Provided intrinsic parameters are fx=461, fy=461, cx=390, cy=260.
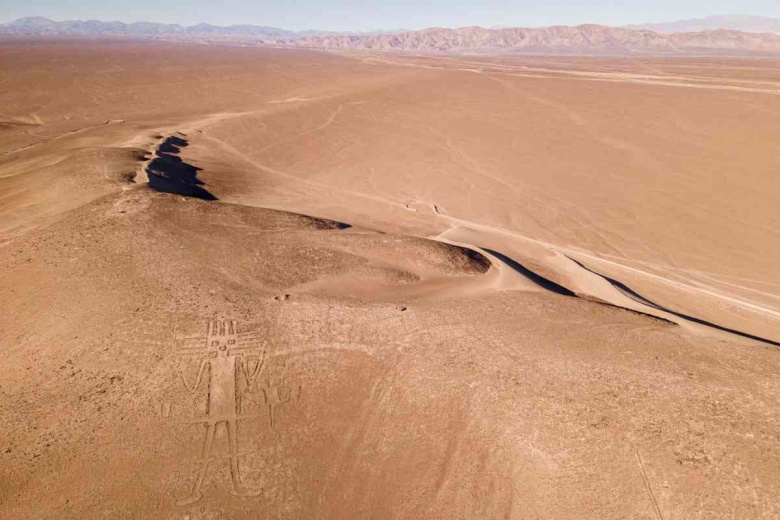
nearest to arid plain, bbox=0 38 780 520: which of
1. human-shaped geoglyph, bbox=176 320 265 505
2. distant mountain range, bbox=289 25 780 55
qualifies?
human-shaped geoglyph, bbox=176 320 265 505

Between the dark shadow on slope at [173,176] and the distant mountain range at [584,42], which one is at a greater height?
the distant mountain range at [584,42]

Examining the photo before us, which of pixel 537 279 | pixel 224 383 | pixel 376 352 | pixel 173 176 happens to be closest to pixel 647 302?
pixel 537 279

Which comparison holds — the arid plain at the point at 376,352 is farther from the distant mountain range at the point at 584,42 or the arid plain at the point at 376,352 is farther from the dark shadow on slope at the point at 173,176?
the distant mountain range at the point at 584,42

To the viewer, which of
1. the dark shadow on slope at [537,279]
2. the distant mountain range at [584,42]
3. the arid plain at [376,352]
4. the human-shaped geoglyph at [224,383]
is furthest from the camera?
the distant mountain range at [584,42]

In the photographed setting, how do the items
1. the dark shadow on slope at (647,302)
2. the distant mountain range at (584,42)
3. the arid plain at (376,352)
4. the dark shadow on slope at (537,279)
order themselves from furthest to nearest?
the distant mountain range at (584,42)
the dark shadow on slope at (537,279)
the dark shadow on slope at (647,302)
the arid plain at (376,352)

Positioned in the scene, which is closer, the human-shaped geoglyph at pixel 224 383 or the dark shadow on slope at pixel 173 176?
the human-shaped geoglyph at pixel 224 383

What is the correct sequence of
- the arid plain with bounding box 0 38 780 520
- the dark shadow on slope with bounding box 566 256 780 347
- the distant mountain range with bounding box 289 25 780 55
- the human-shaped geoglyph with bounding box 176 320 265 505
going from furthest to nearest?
the distant mountain range with bounding box 289 25 780 55 < the dark shadow on slope with bounding box 566 256 780 347 < the human-shaped geoglyph with bounding box 176 320 265 505 < the arid plain with bounding box 0 38 780 520

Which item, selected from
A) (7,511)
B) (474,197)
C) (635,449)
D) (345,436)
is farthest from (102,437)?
(474,197)

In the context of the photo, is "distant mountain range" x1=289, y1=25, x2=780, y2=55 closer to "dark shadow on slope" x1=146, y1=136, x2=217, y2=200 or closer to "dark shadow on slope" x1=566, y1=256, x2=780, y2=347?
"dark shadow on slope" x1=146, y1=136, x2=217, y2=200

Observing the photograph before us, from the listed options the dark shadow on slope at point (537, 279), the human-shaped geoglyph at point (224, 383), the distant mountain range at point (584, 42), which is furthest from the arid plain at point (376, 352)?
the distant mountain range at point (584, 42)
